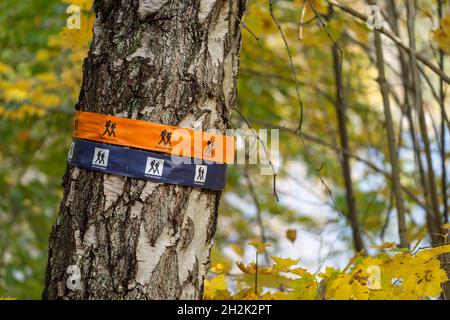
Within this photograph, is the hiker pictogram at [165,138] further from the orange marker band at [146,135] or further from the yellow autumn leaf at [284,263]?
the yellow autumn leaf at [284,263]

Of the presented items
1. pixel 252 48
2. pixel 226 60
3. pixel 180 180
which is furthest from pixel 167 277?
pixel 252 48

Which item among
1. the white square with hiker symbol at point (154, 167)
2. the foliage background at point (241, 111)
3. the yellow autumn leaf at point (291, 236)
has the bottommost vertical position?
the white square with hiker symbol at point (154, 167)

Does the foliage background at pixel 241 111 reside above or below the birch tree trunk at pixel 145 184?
above

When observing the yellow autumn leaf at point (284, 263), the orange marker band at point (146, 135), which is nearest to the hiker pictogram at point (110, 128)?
the orange marker band at point (146, 135)

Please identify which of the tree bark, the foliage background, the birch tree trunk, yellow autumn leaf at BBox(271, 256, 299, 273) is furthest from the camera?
the foliage background

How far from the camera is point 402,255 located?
1.48 meters

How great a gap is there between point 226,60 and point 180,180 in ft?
0.93

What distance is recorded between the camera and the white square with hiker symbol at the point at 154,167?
48.3 inches

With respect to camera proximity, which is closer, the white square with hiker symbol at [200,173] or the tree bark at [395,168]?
the white square with hiker symbol at [200,173]

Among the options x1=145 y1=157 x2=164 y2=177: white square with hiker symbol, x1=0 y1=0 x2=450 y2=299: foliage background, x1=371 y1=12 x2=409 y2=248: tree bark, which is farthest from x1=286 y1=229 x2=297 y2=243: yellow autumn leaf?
x1=145 y1=157 x2=164 y2=177: white square with hiker symbol

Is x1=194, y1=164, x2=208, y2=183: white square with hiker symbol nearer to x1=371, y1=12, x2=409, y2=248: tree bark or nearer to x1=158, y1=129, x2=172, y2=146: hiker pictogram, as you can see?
x1=158, y1=129, x2=172, y2=146: hiker pictogram

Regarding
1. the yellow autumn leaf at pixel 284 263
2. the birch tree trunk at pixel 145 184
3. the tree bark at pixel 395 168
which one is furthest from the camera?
the tree bark at pixel 395 168

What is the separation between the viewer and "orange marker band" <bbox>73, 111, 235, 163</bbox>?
123cm
